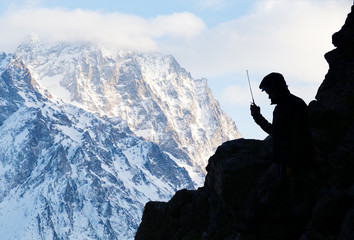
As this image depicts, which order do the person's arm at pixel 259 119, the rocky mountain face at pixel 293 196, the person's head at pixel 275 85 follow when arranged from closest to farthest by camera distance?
the person's head at pixel 275 85
the rocky mountain face at pixel 293 196
the person's arm at pixel 259 119

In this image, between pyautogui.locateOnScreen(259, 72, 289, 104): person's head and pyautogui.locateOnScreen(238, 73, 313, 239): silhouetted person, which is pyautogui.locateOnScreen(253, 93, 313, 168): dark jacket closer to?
pyautogui.locateOnScreen(238, 73, 313, 239): silhouetted person

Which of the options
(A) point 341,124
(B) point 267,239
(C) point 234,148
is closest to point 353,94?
(A) point 341,124

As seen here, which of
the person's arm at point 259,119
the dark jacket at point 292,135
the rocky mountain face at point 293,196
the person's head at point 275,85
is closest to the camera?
the dark jacket at point 292,135

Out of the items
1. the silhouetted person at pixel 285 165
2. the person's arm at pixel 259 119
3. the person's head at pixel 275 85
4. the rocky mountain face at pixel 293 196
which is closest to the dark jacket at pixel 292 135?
the silhouetted person at pixel 285 165

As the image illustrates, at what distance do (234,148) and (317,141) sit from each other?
4845 mm

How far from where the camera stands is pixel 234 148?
2002 centimetres

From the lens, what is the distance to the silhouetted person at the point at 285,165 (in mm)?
12133

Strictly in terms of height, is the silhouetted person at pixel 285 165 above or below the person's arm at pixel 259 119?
below

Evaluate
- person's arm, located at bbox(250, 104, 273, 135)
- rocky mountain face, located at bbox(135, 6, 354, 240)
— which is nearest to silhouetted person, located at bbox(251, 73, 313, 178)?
rocky mountain face, located at bbox(135, 6, 354, 240)

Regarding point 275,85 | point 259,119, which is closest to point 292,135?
point 275,85

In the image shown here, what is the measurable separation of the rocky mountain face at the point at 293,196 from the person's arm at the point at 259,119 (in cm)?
131

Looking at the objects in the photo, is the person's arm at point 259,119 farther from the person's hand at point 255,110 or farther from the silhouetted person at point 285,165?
the silhouetted person at point 285,165

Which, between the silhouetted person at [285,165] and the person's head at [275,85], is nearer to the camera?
the silhouetted person at [285,165]

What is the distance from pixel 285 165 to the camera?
12.2 meters
